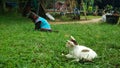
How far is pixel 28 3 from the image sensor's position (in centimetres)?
2406

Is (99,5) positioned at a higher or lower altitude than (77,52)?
lower

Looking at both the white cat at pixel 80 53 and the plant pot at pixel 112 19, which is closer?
the white cat at pixel 80 53

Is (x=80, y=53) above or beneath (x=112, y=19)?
above

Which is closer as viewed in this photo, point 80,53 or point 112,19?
point 80,53

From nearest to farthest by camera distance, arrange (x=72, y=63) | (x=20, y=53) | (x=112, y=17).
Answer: (x=72, y=63) → (x=20, y=53) → (x=112, y=17)

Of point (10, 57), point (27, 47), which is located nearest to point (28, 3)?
point (27, 47)

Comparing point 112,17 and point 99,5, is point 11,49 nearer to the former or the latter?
point 112,17

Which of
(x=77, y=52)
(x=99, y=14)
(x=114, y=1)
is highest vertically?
(x=77, y=52)

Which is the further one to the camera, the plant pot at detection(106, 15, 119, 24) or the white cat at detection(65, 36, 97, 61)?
the plant pot at detection(106, 15, 119, 24)

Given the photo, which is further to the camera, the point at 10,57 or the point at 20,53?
the point at 20,53

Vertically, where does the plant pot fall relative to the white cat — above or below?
below

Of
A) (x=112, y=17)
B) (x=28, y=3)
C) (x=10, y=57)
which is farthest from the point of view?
(x=28, y=3)

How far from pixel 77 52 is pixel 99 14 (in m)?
29.2

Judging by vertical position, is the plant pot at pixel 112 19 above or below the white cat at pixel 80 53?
below
